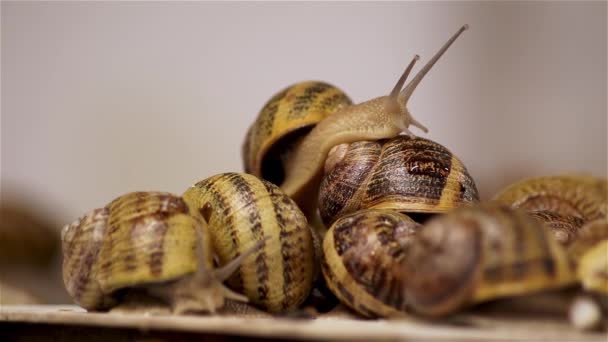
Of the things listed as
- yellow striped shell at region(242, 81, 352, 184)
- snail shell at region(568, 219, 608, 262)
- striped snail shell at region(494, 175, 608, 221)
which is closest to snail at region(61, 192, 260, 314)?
yellow striped shell at region(242, 81, 352, 184)

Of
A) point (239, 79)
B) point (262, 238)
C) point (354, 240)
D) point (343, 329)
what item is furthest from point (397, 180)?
point (239, 79)

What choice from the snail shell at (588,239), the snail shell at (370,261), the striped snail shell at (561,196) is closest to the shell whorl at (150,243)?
Result: the snail shell at (370,261)

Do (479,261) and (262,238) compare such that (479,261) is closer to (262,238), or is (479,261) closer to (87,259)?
(262,238)

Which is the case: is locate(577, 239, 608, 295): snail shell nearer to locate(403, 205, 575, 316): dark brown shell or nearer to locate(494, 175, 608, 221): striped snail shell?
→ locate(403, 205, 575, 316): dark brown shell

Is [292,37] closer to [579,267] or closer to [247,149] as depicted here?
[247,149]

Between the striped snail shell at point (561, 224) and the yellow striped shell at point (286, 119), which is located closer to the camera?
the striped snail shell at point (561, 224)

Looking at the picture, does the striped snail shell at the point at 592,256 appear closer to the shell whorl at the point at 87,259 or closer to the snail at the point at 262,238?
the snail at the point at 262,238
